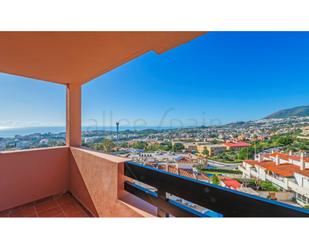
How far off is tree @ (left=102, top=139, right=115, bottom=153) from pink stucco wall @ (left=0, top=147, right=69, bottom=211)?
1.08 meters

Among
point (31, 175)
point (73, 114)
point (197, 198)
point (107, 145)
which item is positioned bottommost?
point (31, 175)

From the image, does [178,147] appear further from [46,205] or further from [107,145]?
[46,205]

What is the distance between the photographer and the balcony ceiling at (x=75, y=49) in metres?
1.28

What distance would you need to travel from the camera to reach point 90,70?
7.06 ft

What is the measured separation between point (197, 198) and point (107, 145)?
1.68 m

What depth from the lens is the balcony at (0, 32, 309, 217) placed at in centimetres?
92

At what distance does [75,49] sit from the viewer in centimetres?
154

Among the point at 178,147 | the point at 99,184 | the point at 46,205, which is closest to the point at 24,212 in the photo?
the point at 46,205

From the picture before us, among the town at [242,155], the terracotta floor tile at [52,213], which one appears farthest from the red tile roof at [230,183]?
the terracotta floor tile at [52,213]
